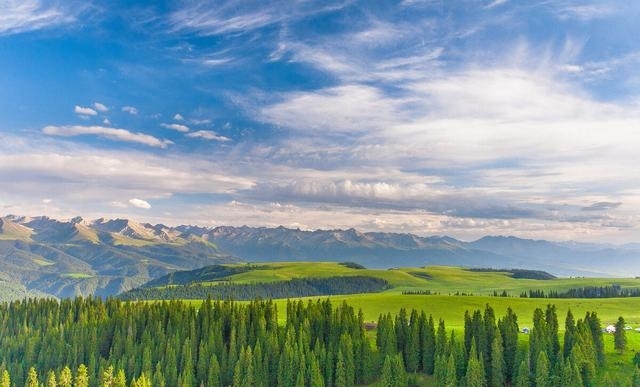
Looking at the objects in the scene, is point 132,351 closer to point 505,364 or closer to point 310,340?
point 310,340

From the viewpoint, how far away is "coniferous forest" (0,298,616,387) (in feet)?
430

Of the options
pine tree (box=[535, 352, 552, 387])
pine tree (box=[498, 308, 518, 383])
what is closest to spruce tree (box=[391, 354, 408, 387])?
pine tree (box=[498, 308, 518, 383])

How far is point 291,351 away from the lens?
145 metres

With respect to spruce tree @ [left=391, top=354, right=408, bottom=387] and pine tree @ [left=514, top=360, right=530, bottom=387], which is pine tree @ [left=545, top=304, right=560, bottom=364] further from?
spruce tree @ [left=391, top=354, right=408, bottom=387]

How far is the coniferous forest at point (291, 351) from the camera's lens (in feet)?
430

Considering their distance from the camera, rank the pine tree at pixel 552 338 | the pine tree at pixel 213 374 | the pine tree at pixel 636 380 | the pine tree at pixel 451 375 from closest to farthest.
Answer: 1. the pine tree at pixel 636 380
2. the pine tree at pixel 451 375
3. the pine tree at pixel 552 338
4. the pine tree at pixel 213 374

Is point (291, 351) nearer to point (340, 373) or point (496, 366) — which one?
point (340, 373)

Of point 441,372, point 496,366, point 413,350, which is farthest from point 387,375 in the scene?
point 496,366

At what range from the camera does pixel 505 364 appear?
137000mm

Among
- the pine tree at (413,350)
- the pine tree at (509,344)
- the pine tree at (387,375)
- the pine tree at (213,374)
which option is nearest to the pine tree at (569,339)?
the pine tree at (509,344)

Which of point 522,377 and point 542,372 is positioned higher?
point 542,372

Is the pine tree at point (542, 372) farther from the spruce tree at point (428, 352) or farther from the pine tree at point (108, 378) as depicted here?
the pine tree at point (108, 378)

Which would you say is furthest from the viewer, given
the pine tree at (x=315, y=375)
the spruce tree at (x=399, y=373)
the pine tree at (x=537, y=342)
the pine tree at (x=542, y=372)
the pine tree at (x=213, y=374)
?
the pine tree at (x=213, y=374)

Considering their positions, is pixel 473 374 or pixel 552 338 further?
pixel 552 338
